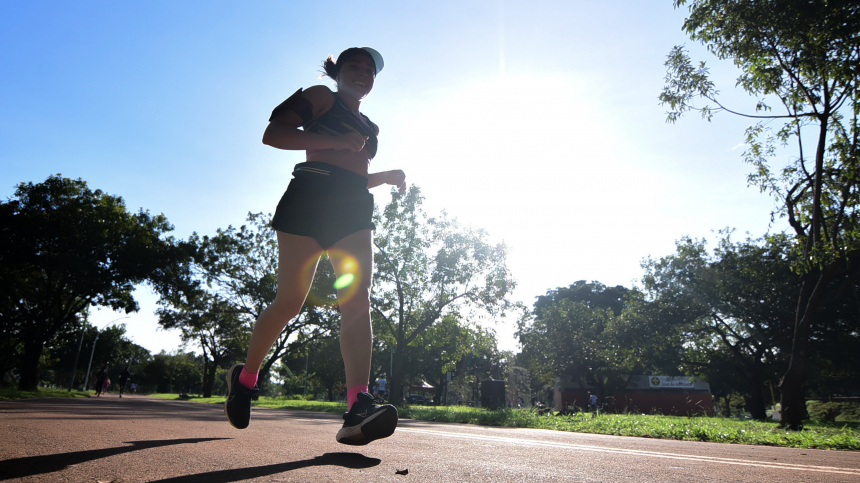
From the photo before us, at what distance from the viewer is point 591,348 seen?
39.8 meters

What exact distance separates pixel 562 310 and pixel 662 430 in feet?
109

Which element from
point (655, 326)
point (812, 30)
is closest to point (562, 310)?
point (655, 326)

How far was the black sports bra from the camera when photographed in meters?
2.42

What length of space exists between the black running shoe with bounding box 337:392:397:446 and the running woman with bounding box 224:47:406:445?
0.07 m

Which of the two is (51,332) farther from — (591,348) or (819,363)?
(819,363)

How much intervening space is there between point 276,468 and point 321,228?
1.09 m

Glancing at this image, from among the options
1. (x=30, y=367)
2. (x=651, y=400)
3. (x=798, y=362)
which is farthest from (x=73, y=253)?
(x=651, y=400)

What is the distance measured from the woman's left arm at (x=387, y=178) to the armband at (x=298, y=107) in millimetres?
570

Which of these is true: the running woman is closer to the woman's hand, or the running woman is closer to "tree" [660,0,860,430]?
the woman's hand

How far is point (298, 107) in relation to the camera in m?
2.38

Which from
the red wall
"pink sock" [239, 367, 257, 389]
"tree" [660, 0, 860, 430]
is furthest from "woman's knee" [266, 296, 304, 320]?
the red wall

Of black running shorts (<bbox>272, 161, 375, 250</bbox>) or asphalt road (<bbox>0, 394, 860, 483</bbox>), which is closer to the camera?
asphalt road (<bbox>0, 394, 860, 483</bbox>)

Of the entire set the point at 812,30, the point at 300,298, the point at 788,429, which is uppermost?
the point at 812,30

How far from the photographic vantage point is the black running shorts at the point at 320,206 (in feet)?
7.71
